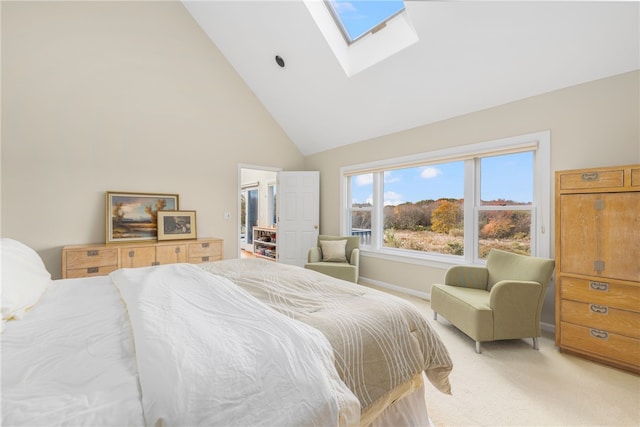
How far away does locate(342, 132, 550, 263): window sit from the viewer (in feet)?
9.50

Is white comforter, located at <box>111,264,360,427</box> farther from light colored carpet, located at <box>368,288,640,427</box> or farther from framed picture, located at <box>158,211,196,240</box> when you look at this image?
framed picture, located at <box>158,211,196,240</box>

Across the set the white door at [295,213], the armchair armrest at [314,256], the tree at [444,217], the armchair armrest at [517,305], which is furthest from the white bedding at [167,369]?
the white door at [295,213]

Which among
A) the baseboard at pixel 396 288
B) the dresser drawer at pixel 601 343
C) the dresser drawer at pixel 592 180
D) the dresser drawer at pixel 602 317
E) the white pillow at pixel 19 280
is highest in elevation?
the dresser drawer at pixel 592 180

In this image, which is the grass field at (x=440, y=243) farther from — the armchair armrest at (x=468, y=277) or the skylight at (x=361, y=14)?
the skylight at (x=361, y=14)

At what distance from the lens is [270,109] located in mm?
4914

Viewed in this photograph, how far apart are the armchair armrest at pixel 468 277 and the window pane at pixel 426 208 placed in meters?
0.65

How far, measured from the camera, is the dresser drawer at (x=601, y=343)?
1941 mm

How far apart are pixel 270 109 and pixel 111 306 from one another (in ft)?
14.1

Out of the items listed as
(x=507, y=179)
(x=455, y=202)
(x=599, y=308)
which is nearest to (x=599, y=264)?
(x=599, y=308)

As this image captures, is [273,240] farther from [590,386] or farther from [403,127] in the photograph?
Result: [590,386]

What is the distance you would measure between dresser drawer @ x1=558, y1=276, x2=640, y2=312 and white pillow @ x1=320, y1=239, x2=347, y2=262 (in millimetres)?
2588

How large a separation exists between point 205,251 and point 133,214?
1.06 m

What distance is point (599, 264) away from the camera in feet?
6.87

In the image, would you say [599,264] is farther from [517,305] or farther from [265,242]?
[265,242]
